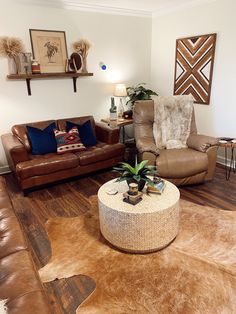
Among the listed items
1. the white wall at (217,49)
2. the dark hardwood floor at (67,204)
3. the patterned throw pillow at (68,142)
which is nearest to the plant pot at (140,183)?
the dark hardwood floor at (67,204)

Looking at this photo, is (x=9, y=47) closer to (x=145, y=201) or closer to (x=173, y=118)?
(x=173, y=118)

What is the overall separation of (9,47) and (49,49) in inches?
23.2

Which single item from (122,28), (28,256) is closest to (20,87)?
(122,28)

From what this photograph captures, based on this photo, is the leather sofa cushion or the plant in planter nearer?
the leather sofa cushion

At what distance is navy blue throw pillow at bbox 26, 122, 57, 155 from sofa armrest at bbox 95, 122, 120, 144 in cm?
76

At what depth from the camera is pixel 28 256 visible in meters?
1.42

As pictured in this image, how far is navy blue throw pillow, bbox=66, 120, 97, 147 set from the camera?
3652 mm

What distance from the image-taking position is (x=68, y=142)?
3439 mm

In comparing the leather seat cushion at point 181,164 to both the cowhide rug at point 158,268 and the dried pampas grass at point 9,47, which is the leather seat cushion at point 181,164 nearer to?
the cowhide rug at point 158,268

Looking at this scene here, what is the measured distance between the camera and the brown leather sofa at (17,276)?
1081mm

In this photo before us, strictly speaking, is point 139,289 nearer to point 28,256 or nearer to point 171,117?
point 28,256

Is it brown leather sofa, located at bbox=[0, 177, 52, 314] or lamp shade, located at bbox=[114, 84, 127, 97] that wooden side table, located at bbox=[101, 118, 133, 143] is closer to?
lamp shade, located at bbox=[114, 84, 127, 97]

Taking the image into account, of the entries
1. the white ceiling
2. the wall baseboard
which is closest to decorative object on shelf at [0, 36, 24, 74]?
the white ceiling

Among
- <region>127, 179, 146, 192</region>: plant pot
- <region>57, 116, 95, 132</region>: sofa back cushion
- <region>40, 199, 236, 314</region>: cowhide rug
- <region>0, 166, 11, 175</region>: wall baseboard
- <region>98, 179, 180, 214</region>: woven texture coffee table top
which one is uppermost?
<region>57, 116, 95, 132</region>: sofa back cushion
